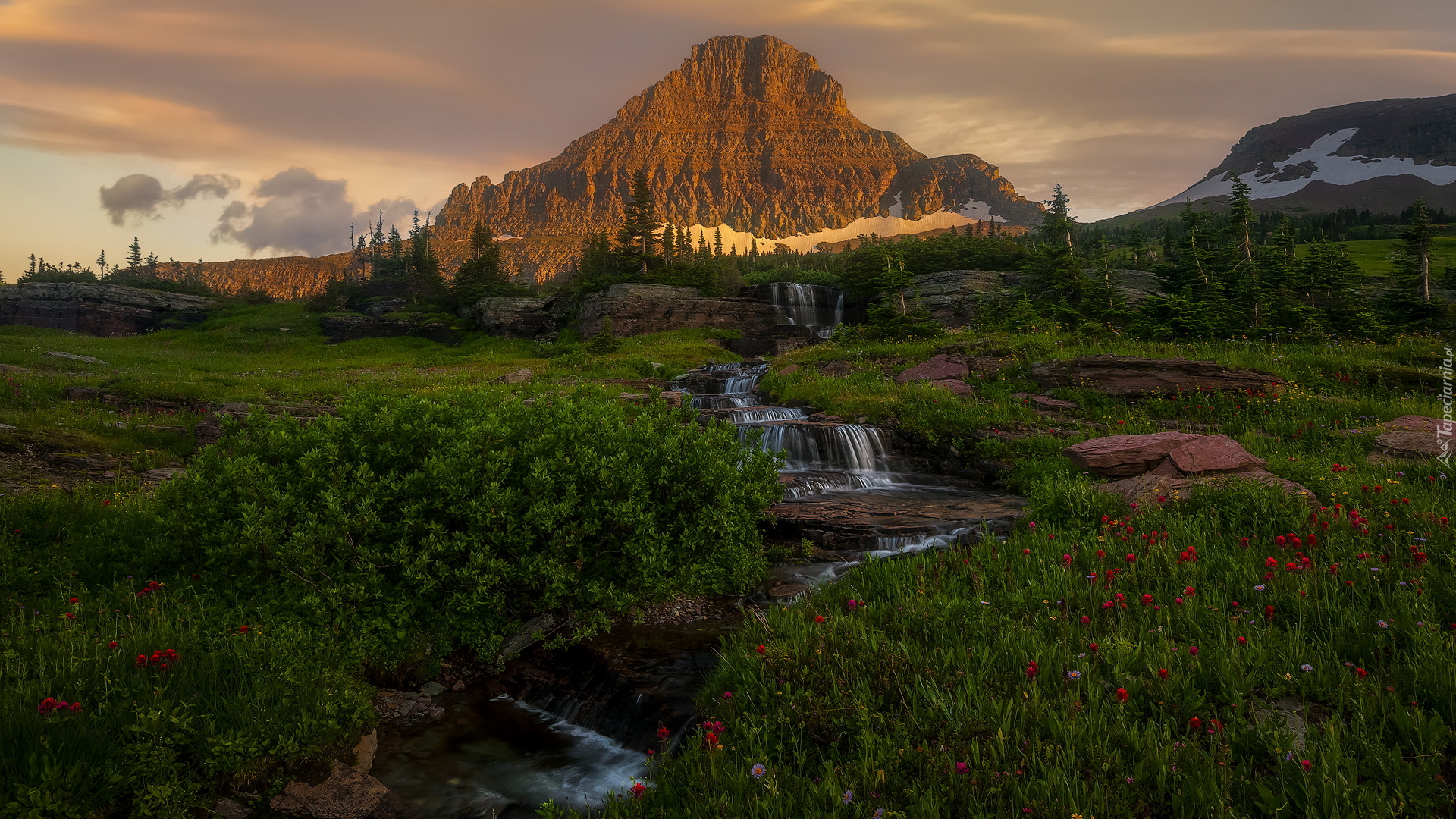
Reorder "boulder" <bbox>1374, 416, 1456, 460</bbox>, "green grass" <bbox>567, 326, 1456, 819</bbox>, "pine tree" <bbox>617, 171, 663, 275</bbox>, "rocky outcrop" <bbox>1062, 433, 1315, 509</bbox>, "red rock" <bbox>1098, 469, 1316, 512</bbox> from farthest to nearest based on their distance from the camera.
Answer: "pine tree" <bbox>617, 171, 663, 275</bbox> < "boulder" <bbox>1374, 416, 1456, 460</bbox> < "rocky outcrop" <bbox>1062, 433, 1315, 509</bbox> < "red rock" <bbox>1098, 469, 1316, 512</bbox> < "green grass" <bbox>567, 326, 1456, 819</bbox>

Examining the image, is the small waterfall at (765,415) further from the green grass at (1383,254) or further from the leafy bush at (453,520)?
the green grass at (1383,254)

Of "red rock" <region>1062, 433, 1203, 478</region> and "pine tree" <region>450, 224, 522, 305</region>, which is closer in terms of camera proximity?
"red rock" <region>1062, 433, 1203, 478</region>

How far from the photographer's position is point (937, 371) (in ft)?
69.1

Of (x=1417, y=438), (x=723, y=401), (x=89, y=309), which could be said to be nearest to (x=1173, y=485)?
(x=1417, y=438)

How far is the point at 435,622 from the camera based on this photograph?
20.4 ft

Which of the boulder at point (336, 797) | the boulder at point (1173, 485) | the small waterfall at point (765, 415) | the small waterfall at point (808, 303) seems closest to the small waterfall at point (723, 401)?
the small waterfall at point (765, 415)

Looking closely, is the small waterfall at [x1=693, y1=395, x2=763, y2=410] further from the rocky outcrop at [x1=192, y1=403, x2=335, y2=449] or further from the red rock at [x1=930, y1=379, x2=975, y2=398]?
the rocky outcrop at [x1=192, y1=403, x2=335, y2=449]

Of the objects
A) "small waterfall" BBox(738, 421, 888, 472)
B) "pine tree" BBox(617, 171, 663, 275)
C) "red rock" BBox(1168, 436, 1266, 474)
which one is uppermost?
"pine tree" BBox(617, 171, 663, 275)

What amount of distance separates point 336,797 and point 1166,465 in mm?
12233

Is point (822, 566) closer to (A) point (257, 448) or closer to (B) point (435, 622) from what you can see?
(B) point (435, 622)

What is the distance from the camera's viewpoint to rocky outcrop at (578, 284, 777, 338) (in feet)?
158

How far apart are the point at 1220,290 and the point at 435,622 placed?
33774mm

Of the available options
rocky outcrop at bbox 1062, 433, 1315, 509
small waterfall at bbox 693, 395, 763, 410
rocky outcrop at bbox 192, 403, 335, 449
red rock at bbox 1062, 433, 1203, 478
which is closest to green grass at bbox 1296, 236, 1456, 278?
small waterfall at bbox 693, 395, 763, 410

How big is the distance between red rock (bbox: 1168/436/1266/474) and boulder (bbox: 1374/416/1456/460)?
7.01ft
